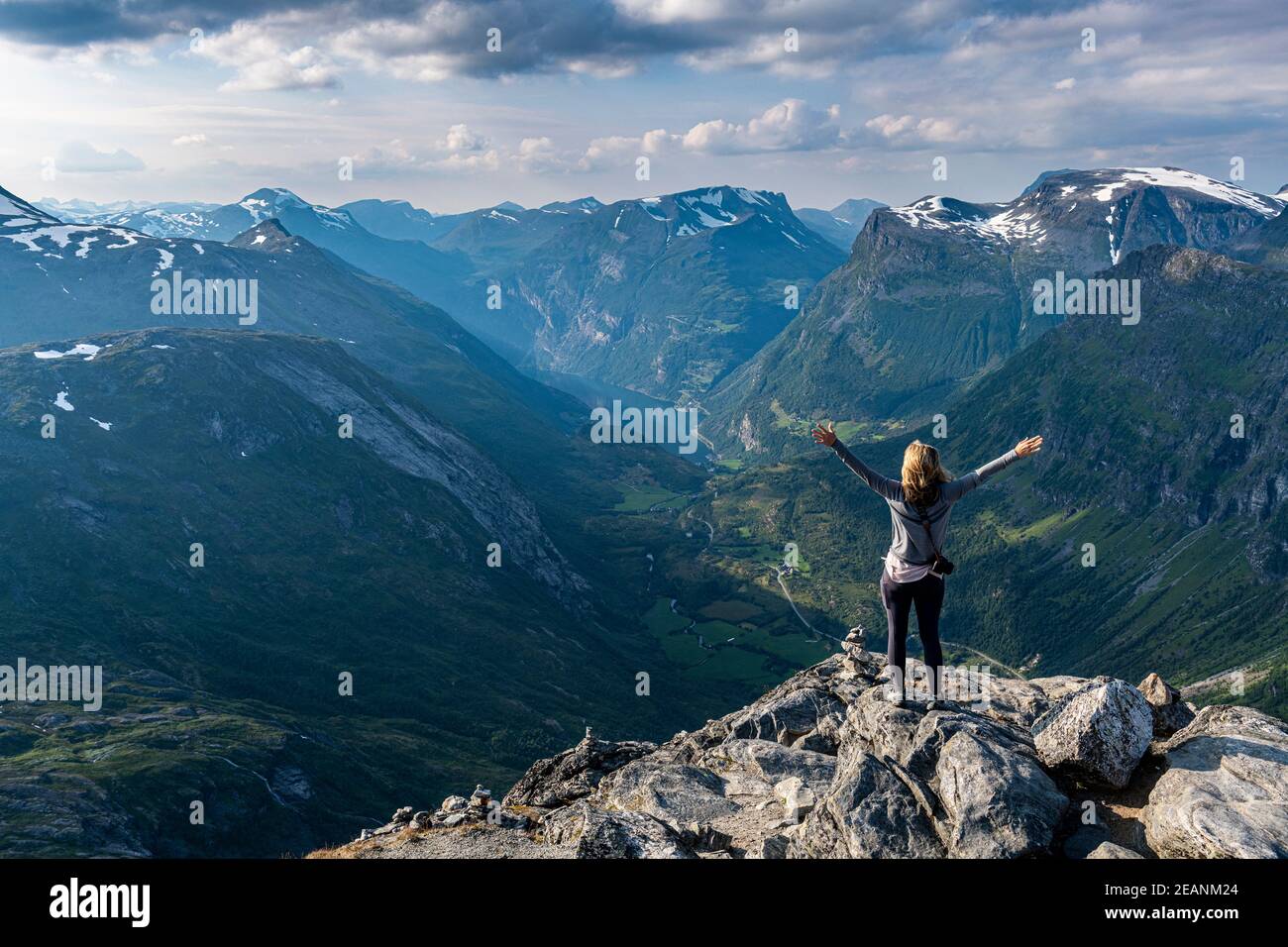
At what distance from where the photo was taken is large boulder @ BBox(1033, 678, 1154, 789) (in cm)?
2797

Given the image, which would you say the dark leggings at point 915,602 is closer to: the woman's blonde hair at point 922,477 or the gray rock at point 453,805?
the woman's blonde hair at point 922,477

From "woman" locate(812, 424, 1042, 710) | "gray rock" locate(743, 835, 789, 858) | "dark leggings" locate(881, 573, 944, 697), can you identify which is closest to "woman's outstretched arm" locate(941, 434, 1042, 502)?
"woman" locate(812, 424, 1042, 710)

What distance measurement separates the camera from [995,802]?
83.7 ft

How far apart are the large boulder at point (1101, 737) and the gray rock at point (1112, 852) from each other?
13.1 feet

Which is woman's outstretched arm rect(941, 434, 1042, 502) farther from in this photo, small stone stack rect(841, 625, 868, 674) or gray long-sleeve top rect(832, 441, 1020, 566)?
small stone stack rect(841, 625, 868, 674)

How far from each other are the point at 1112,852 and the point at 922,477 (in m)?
11.7

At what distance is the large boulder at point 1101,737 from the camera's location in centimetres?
2797

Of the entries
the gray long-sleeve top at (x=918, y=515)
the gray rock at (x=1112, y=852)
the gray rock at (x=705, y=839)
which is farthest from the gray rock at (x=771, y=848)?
the gray long-sleeve top at (x=918, y=515)

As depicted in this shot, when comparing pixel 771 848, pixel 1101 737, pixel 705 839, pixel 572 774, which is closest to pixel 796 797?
pixel 705 839

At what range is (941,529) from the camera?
24.0m

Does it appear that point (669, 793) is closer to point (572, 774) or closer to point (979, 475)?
point (572, 774)

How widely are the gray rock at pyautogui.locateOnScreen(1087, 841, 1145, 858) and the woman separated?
7260 millimetres
